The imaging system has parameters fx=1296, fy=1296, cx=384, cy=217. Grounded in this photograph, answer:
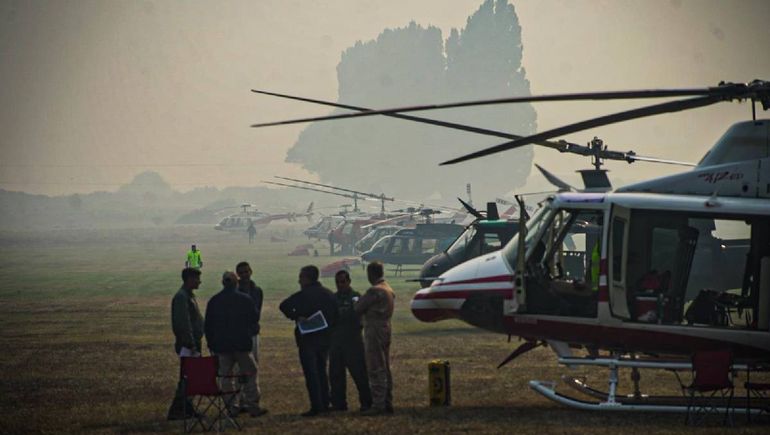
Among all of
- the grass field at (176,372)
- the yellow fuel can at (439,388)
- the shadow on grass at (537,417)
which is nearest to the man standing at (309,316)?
the grass field at (176,372)

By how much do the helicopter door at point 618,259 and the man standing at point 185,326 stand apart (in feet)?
17.4

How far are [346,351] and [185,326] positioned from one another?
→ 2.15m

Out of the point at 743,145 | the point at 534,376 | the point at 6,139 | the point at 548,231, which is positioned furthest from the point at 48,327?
the point at 6,139

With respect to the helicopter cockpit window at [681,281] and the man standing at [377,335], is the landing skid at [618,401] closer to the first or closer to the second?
the helicopter cockpit window at [681,281]

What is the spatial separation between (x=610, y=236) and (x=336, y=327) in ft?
12.3

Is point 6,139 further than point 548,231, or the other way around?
point 6,139

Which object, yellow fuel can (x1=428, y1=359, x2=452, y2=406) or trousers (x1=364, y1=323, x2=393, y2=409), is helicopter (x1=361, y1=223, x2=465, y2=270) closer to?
yellow fuel can (x1=428, y1=359, x2=452, y2=406)

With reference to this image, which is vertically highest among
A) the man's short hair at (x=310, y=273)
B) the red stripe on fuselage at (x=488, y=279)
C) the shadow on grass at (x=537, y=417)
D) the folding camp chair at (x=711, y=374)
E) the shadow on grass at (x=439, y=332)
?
the man's short hair at (x=310, y=273)

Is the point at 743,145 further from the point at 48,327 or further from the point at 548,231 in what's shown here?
the point at 48,327

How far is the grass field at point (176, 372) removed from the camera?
1582 centimetres

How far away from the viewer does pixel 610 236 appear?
16.8 meters

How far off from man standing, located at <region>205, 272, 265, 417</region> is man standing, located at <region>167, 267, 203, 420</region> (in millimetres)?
257

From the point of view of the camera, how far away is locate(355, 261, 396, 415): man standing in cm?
1645

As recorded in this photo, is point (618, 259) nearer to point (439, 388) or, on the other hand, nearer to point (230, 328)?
point (439, 388)
